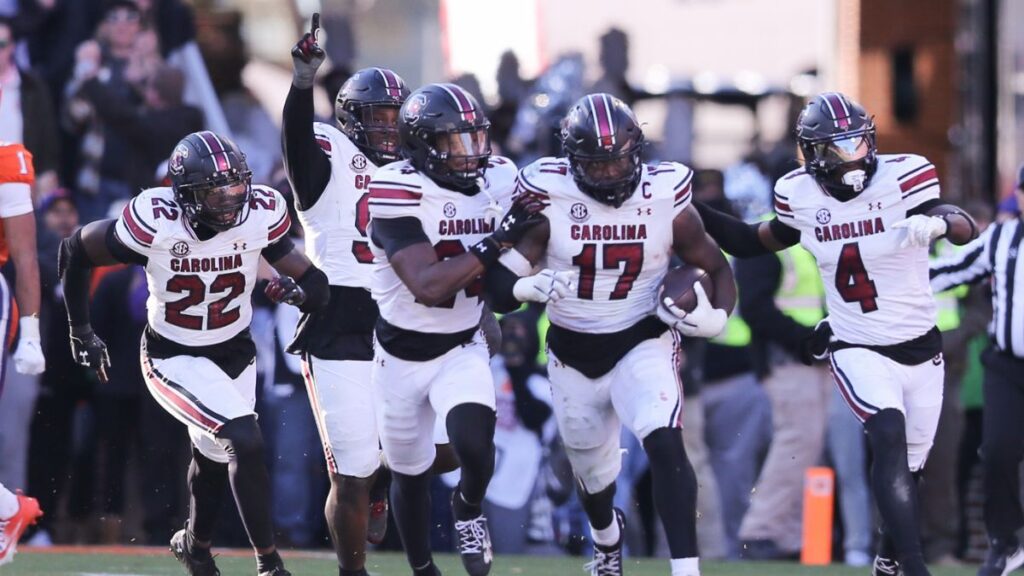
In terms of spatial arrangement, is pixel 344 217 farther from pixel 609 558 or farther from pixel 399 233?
pixel 609 558

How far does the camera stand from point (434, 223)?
7.44 m

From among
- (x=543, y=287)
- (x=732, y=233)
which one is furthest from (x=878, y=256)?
(x=543, y=287)

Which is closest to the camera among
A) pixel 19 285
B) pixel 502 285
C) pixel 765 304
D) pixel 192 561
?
pixel 502 285

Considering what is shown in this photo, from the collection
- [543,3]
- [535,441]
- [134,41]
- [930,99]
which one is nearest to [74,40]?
[134,41]

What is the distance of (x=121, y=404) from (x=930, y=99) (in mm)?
8109

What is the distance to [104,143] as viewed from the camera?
11594 millimetres

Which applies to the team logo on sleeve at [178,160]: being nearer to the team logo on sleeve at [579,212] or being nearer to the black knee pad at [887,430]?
the team logo on sleeve at [579,212]

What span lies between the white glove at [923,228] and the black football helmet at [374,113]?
204cm

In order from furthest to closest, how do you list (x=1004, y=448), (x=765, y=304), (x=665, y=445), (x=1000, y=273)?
(x=765, y=304) < (x=1000, y=273) < (x=1004, y=448) < (x=665, y=445)

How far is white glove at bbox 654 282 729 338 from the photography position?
7.30 m

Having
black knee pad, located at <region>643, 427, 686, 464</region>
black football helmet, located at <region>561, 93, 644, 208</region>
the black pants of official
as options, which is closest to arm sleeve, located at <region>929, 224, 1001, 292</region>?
the black pants of official

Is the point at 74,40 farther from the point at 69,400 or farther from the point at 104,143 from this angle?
the point at 69,400

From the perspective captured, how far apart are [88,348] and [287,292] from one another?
94cm

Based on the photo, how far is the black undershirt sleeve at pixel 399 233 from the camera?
732 cm
